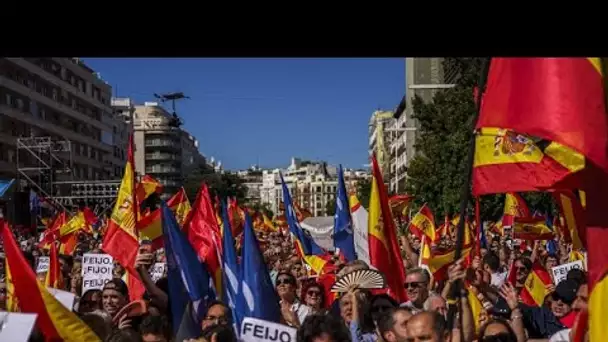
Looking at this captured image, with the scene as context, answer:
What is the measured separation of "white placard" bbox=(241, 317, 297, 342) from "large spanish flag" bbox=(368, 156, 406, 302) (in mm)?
2340

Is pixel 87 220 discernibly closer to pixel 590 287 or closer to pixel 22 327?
pixel 22 327

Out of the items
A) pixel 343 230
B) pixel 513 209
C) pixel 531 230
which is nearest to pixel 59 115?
pixel 513 209

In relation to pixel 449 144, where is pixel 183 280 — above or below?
below

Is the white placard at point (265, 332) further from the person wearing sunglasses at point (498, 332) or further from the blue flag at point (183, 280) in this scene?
the person wearing sunglasses at point (498, 332)

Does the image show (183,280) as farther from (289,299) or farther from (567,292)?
(567,292)

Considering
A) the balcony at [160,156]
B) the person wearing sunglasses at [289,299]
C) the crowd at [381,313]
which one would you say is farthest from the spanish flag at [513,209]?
the balcony at [160,156]

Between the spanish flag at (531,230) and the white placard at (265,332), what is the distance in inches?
342

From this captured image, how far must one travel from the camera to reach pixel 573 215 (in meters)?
6.65

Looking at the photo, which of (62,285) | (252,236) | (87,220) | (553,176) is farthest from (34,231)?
(553,176)

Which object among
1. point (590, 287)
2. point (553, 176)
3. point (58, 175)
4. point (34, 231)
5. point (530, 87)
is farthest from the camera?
point (58, 175)

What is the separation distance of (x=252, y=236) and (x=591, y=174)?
11.2 feet

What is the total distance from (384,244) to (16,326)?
4.31m

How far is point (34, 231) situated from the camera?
39.9 meters

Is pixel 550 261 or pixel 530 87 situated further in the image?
pixel 550 261
